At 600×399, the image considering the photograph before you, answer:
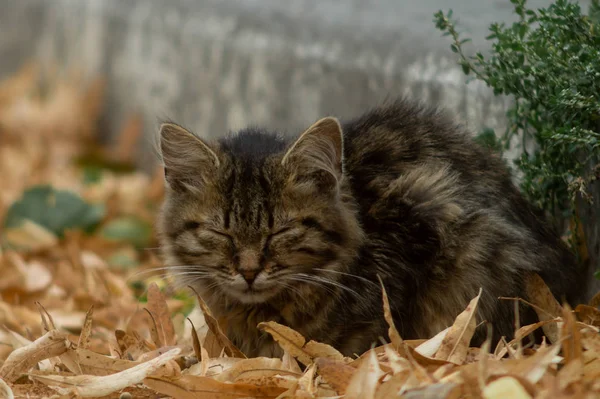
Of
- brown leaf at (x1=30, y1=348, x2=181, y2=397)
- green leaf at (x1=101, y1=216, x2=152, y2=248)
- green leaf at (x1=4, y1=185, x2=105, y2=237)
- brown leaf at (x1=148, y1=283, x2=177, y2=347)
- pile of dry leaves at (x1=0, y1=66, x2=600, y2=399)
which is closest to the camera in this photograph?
pile of dry leaves at (x1=0, y1=66, x2=600, y2=399)

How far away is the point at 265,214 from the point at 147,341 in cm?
80

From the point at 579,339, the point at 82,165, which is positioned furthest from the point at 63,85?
the point at 579,339

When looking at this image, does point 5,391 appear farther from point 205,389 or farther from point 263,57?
point 263,57

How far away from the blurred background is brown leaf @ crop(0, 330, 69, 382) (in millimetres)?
1076

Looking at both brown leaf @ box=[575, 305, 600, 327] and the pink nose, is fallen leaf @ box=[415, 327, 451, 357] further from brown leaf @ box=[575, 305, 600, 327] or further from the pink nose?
the pink nose

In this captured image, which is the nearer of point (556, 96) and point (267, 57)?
point (556, 96)

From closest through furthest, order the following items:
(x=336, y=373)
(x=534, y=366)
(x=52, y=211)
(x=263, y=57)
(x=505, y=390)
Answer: (x=505, y=390) < (x=534, y=366) < (x=336, y=373) < (x=52, y=211) < (x=263, y=57)

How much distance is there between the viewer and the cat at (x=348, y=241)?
10.6 ft

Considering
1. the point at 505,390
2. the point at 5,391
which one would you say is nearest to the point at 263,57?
the point at 5,391

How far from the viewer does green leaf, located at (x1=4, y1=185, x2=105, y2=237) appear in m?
5.67

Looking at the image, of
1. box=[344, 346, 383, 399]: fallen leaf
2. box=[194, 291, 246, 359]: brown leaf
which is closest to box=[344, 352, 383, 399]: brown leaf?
box=[344, 346, 383, 399]: fallen leaf

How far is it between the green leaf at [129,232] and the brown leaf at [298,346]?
2.90 m

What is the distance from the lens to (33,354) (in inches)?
124

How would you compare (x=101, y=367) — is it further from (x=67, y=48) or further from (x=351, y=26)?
(x=67, y=48)
